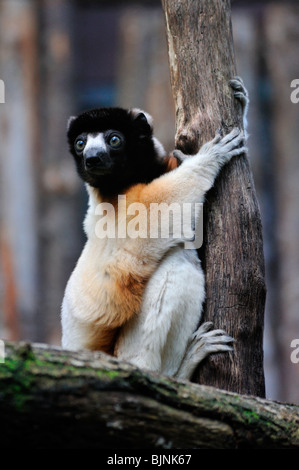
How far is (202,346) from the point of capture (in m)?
5.38

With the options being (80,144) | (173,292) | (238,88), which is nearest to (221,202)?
(173,292)

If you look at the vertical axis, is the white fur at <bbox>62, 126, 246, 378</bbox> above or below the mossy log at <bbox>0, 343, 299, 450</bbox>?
above

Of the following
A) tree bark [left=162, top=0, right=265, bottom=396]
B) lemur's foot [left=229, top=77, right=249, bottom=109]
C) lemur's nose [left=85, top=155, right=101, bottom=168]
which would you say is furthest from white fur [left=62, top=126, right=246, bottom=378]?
lemur's nose [left=85, top=155, right=101, bottom=168]

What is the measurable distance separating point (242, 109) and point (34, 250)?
25.0 feet

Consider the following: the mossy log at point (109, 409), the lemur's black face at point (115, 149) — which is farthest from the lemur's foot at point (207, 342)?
the lemur's black face at point (115, 149)

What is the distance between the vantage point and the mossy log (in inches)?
145

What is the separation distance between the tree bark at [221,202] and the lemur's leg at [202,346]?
7 centimetres

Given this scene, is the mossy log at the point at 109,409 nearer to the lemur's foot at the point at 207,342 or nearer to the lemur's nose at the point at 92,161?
the lemur's foot at the point at 207,342

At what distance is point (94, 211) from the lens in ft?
20.1

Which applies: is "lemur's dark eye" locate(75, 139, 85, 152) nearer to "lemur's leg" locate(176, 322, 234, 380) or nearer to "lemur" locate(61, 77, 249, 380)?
"lemur" locate(61, 77, 249, 380)

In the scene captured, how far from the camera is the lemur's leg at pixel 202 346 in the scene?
5312 millimetres

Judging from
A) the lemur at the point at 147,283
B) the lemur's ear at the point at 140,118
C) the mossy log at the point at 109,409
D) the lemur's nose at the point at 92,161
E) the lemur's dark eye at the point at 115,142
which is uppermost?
the lemur's ear at the point at 140,118

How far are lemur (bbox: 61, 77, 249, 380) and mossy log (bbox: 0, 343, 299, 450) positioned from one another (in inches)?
40.2

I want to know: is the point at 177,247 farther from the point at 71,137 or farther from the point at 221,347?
the point at 71,137
